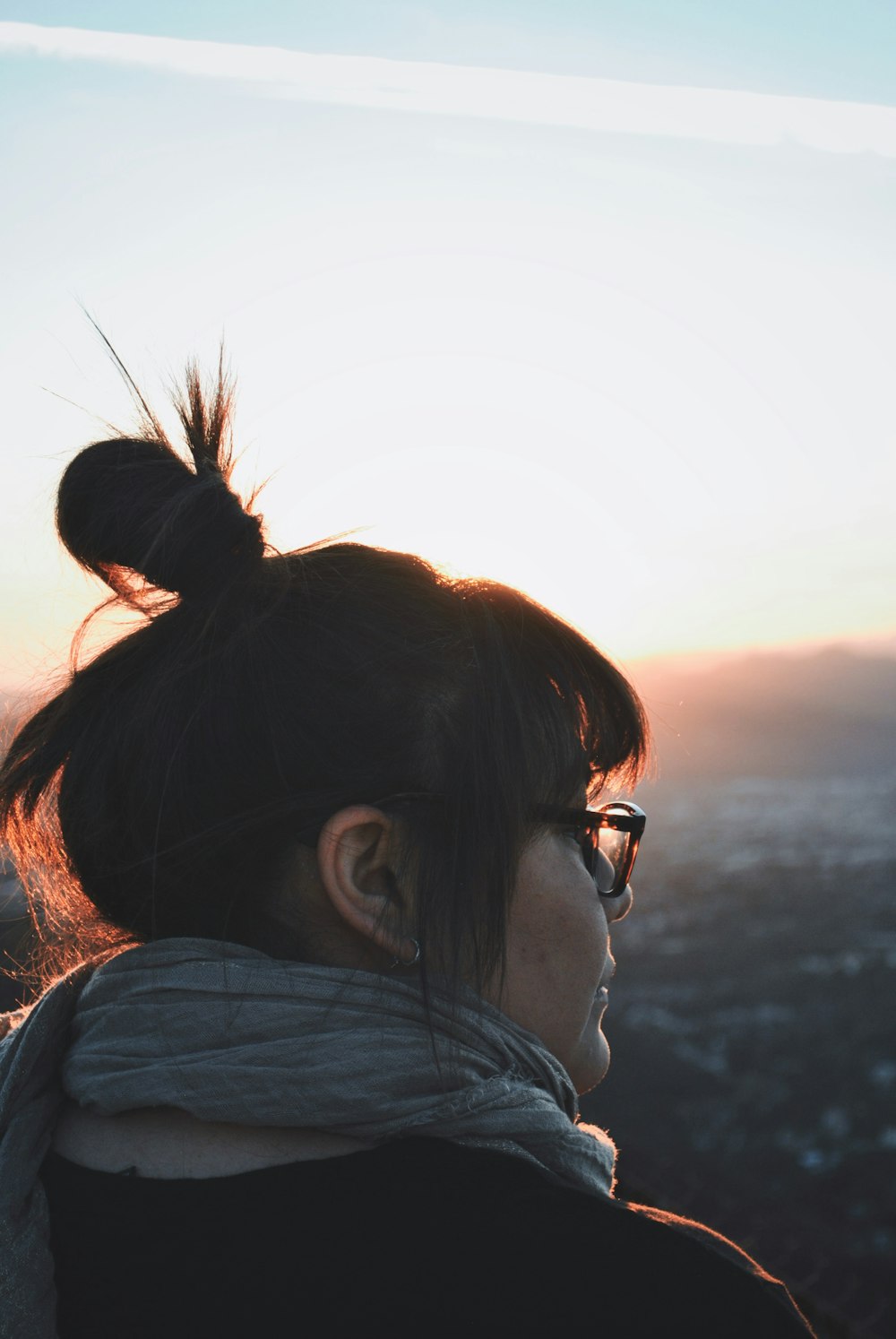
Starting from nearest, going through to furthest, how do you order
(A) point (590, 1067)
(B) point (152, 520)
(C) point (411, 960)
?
(C) point (411, 960) → (B) point (152, 520) → (A) point (590, 1067)

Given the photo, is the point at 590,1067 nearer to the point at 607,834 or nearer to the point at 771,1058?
the point at 607,834

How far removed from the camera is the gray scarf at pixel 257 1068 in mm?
1257

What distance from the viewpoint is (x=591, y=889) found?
162 centimetres

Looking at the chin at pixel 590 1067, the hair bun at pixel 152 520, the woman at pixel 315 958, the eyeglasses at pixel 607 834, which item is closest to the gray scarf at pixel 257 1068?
the woman at pixel 315 958

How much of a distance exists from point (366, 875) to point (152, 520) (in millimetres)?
667

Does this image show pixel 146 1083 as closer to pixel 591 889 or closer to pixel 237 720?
pixel 237 720

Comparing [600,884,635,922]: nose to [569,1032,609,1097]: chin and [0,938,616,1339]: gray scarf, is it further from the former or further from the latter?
[0,938,616,1339]: gray scarf

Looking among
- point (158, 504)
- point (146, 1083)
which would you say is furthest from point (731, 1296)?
point (158, 504)

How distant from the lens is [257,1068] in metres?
1.27

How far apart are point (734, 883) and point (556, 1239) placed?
13.6 m

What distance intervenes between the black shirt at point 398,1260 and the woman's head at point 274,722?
1.02 feet

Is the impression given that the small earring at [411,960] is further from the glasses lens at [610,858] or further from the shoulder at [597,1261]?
the glasses lens at [610,858]

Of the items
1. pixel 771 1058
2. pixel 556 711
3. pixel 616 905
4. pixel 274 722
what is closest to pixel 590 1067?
pixel 616 905

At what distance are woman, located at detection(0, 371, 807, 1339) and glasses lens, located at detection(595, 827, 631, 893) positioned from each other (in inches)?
0.5
